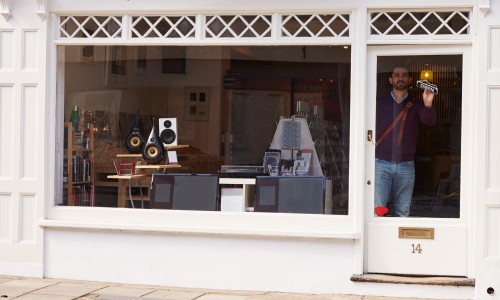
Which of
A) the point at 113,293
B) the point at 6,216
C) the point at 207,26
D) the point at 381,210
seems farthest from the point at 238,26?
the point at 6,216

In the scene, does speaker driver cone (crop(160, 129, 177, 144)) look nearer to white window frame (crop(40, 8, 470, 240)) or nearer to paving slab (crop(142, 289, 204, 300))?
white window frame (crop(40, 8, 470, 240))

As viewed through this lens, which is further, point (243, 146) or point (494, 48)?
point (243, 146)

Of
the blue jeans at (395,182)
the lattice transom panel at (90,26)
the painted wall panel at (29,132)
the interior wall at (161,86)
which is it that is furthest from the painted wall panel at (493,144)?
the painted wall panel at (29,132)

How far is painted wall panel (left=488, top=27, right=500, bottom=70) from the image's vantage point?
804 centimetres

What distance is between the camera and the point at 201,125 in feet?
30.7

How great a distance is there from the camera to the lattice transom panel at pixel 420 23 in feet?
27.0

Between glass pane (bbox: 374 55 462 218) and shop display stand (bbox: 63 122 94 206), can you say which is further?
shop display stand (bbox: 63 122 94 206)

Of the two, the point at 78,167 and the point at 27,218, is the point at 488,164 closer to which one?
the point at 78,167

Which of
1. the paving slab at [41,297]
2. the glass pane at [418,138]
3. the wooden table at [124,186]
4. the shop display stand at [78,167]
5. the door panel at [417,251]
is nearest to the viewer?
the paving slab at [41,297]

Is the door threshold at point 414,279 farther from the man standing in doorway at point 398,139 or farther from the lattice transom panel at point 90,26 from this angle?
the lattice transom panel at point 90,26

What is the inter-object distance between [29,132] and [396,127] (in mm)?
3963

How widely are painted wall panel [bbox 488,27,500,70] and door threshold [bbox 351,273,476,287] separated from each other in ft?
6.94

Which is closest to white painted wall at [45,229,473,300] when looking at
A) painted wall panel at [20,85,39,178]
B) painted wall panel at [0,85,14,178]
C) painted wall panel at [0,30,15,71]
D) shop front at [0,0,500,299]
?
shop front at [0,0,500,299]

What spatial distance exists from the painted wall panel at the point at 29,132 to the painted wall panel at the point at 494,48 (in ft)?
15.7
